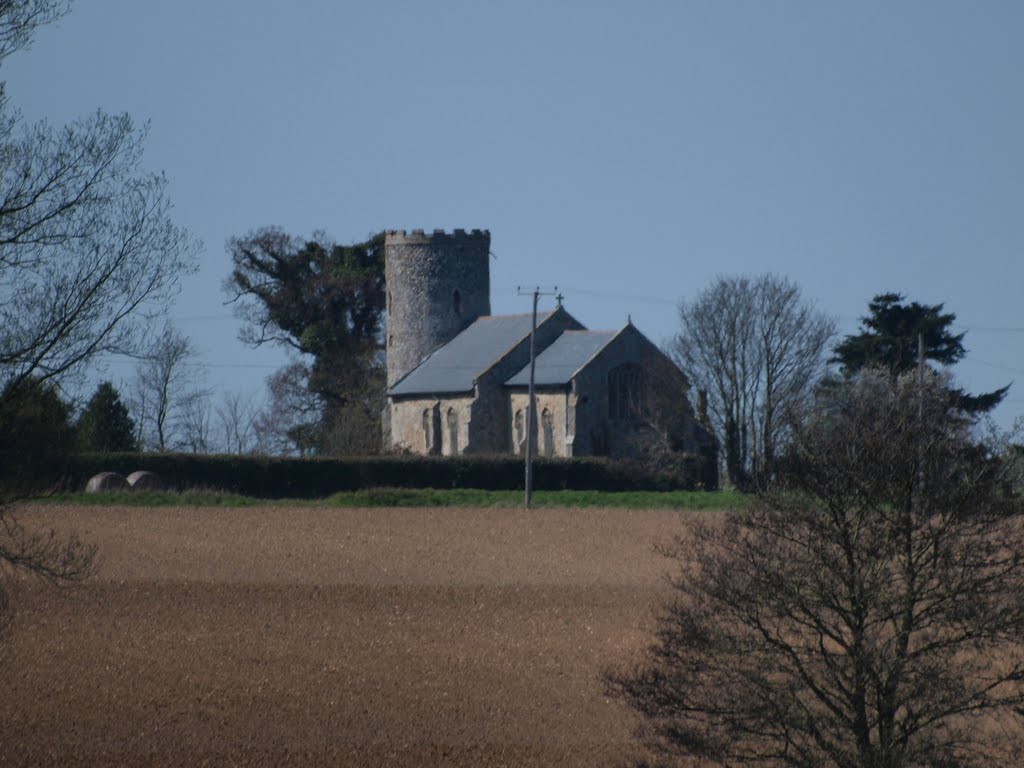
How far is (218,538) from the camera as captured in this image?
128 ft

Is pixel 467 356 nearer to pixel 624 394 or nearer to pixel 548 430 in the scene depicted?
pixel 548 430

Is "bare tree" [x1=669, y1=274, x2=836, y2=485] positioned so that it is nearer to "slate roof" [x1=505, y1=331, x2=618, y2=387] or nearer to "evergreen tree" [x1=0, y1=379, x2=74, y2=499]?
"slate roof" [x1=505, y1=331, x2=618, y2=387]

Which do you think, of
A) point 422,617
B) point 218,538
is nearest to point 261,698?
point 422,617

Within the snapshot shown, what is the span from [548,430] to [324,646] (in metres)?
43.9

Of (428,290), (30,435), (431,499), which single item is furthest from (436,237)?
(30,435)

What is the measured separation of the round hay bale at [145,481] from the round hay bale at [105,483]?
0.31m

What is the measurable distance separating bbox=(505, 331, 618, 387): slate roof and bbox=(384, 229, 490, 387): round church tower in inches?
282

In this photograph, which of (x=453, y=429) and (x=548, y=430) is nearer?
(x=548, y=430)

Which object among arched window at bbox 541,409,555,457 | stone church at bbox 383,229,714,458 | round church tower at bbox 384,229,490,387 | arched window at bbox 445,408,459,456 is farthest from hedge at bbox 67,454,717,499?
round church tower at bbox 384,229,490,387

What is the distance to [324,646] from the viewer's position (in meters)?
27.6

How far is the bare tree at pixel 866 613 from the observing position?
1712cm

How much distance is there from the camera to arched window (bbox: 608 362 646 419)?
70.8m

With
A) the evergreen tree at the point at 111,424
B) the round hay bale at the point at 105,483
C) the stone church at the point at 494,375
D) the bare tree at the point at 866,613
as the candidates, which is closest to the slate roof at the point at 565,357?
the stone church at the point at 494,375

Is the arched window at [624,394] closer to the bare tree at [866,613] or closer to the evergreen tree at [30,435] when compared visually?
the bare tree at [866,613]
